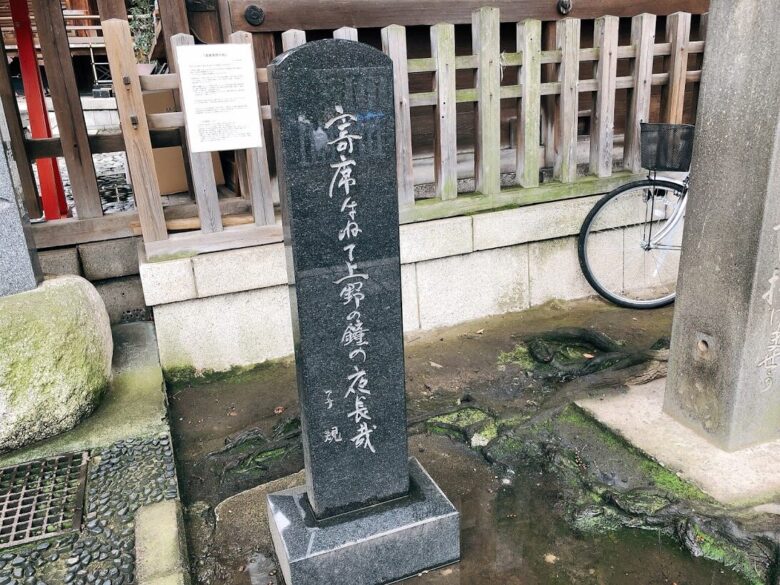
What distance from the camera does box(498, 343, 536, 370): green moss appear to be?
517 centimetres

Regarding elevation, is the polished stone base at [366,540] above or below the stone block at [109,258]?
below

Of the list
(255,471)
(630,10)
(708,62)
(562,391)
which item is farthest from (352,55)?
(630,10)

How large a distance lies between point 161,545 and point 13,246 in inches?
94.7

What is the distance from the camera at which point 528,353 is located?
5.34 m

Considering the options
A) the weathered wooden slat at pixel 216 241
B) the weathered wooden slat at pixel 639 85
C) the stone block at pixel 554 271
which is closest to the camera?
A: the weathered wooden slat at pixel 216 241

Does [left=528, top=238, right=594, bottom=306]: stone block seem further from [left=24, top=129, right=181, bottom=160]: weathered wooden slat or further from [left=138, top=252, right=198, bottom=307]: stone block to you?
[left=24, top=129, right=181, bottom=160]: weathered wooden slat

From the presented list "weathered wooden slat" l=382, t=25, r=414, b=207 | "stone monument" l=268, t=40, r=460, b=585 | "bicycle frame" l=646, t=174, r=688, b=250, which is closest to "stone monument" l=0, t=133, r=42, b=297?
"stone monument" l=268, t=40, r=460, b=585

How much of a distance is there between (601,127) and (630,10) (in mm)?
2083

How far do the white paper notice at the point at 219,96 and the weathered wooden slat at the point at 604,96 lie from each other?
3.21 metres

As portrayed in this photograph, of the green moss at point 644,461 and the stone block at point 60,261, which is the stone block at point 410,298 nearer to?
the green moss at point 644,461

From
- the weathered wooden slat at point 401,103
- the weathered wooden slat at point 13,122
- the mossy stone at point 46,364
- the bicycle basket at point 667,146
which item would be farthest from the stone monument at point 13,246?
the bicycle basket at point 667,146

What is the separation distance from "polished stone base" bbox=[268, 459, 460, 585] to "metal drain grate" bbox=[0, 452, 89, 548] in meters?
1.16

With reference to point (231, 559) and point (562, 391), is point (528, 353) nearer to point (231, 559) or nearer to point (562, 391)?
point (562, 391)

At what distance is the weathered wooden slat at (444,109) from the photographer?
5.18m
